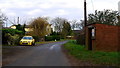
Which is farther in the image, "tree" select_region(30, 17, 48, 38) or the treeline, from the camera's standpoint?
"tree" select_region(30, 17, 48, 38)

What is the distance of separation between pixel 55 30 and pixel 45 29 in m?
37.9

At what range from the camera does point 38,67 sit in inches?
403

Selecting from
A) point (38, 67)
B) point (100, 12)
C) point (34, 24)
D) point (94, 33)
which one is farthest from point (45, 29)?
point (38, 67)

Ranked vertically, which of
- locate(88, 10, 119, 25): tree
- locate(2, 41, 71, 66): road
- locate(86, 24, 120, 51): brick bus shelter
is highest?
locate(88, 10, 119, 25): tree

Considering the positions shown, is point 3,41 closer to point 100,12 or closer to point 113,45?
point 113,45

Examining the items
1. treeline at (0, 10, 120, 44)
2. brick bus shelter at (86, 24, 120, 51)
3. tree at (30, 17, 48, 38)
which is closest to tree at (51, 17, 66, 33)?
treeline at (0, 10, 120, 44)

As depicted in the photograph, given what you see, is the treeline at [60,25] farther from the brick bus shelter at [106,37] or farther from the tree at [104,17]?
the brick bus shelter at [106,37]

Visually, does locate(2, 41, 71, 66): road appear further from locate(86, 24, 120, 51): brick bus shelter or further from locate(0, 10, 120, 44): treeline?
locate(0, 10, 120, 44): treeline

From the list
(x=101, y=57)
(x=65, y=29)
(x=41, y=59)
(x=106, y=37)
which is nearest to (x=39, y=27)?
(x=65, y=29)

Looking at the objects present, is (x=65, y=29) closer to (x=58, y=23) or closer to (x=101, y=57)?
(x=58, y=23)

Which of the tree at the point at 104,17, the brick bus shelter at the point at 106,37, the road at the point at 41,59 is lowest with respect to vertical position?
the road at the point at 41,59

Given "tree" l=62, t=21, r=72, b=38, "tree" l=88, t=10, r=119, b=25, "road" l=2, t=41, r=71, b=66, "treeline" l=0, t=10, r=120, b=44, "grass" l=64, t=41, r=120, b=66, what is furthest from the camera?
"tree" l=62, t=21, r=72, b=38

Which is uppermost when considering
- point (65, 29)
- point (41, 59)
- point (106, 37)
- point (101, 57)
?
point (65, 29)

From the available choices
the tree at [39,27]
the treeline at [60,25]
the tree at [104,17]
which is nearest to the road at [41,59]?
the treeline at [60,25]
